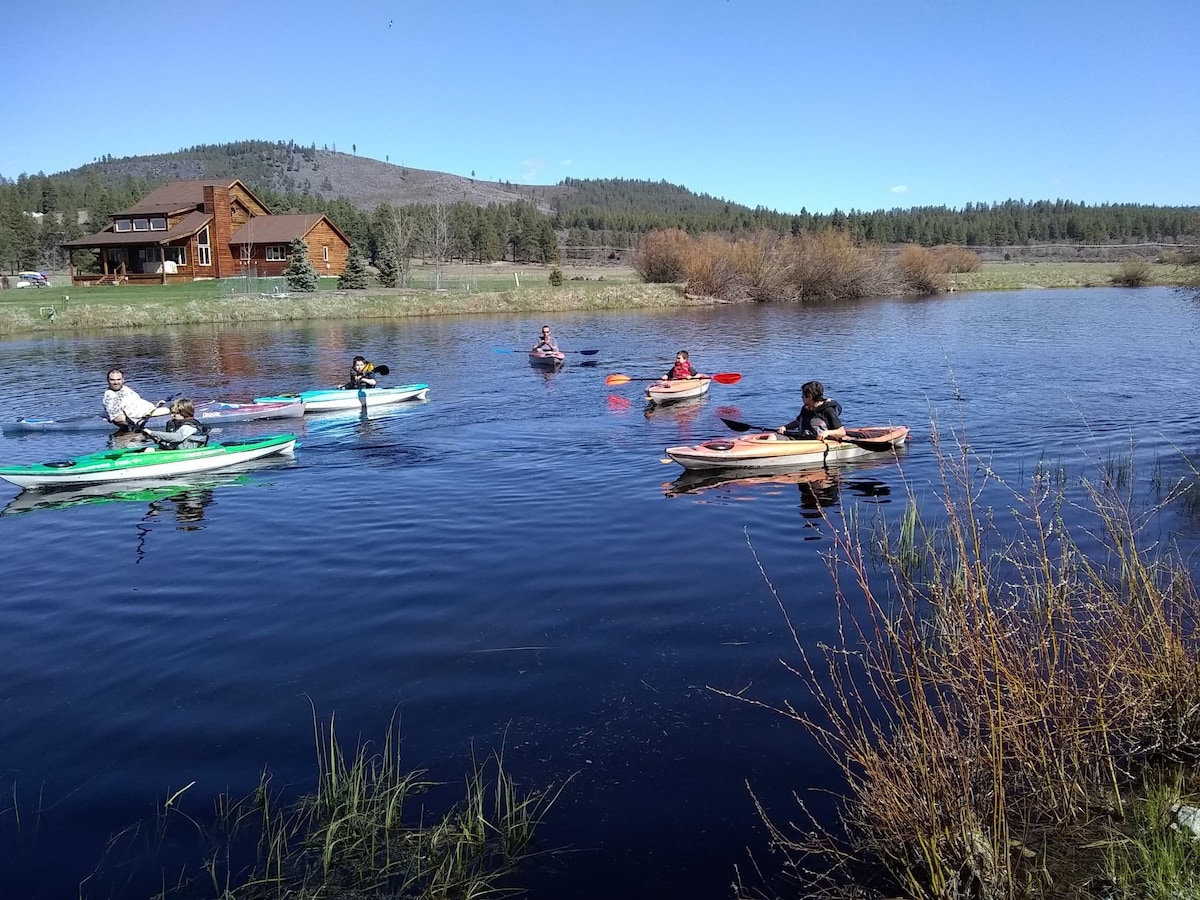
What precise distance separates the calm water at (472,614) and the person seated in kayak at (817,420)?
73cm

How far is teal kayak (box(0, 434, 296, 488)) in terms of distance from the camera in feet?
44.6

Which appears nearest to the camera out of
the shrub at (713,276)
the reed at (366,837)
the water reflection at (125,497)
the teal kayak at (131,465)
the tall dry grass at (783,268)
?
the reed at (366,837)

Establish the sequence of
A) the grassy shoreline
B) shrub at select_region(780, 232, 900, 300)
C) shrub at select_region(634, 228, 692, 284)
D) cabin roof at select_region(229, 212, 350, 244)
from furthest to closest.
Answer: shrub at select_region(634, 228, 692, 284) → cabin roof at select_region(229, 212, 350, 244) → shrub at select_region(780, 232, 900, 300) → the grassy shoreline

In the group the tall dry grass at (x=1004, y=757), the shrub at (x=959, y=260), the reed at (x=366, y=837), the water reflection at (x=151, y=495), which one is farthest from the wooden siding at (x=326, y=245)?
the tall dry grass at (x=1004, y=757)

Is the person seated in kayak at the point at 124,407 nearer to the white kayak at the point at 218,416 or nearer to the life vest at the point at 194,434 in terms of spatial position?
the white kayak at the point at 218,416

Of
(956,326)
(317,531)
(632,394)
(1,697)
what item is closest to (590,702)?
(1,697)

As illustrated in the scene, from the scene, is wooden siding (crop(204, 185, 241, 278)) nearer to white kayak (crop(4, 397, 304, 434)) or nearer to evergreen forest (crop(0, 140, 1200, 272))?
evergreen forest (crop(0, 140, 1200, 272))

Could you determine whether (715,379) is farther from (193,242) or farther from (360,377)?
(193,242)

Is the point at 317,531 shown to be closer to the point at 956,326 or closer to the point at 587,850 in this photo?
the point at 587,850

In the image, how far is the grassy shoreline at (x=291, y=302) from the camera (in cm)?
4250

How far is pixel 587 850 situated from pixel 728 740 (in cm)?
150

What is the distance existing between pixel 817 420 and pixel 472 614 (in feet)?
24.8

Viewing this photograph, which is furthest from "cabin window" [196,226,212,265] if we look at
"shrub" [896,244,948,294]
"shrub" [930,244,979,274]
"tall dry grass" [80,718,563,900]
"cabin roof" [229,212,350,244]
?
"tall dry grass" [80,718,563,900]

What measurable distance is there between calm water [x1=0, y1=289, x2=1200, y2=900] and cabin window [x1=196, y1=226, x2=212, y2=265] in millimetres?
Answer: 44997
